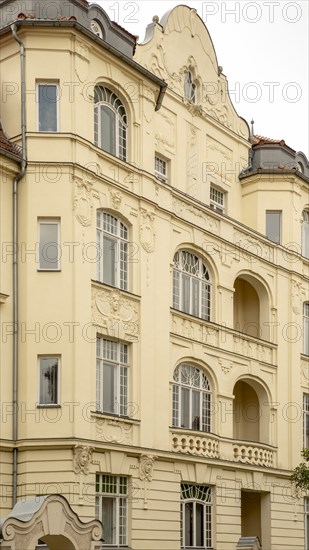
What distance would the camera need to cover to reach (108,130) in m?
32.8

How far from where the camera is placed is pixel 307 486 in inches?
1470

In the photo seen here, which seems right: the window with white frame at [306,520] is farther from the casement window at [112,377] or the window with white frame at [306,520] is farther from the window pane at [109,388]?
the window pane at [109,388]

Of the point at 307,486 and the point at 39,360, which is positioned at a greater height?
the point at 39,360

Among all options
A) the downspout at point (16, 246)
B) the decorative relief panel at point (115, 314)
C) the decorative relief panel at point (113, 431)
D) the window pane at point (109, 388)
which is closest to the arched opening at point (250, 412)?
the decorative relief panel at point (115, 314)

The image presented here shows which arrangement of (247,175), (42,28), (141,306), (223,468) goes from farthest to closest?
(247,175)
(223,468)
(141,306)
(42,28)

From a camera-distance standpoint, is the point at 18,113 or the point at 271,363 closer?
the point at 18,113

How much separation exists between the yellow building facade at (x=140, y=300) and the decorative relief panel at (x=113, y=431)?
0.19 feet

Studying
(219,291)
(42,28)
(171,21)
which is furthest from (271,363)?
(42,28)

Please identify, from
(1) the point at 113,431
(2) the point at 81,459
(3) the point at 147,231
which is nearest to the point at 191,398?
(1) the point at 113,431

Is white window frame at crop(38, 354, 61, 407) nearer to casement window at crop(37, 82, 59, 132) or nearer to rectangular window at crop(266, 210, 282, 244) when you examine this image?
casement window at crop(37, 82, 59, 132)

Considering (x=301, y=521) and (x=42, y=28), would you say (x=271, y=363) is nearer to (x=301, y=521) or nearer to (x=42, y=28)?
(x=301, y=521)

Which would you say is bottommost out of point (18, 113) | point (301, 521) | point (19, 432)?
point (301, 521)

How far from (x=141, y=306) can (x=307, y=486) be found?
9.56m

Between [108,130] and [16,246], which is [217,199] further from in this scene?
[16,246]
